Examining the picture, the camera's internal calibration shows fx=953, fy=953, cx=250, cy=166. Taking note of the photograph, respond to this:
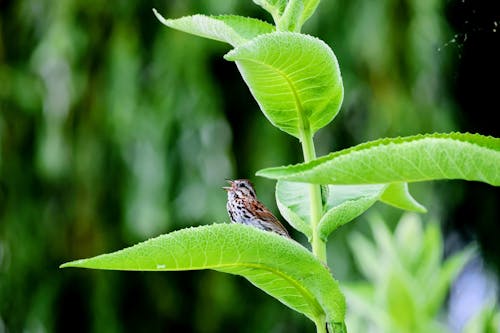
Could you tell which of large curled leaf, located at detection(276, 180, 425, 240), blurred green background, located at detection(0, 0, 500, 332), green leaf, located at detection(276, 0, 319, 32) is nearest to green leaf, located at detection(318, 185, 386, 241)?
large curled leaf, located at detection(276, 180, 425, 240)

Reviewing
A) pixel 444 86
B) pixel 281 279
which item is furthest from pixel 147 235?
pixel 281 279

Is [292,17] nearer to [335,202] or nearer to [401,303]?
[335,202]

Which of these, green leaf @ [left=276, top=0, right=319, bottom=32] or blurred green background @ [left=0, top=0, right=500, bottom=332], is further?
blurred green background @ [left=0, top=0, right=500, bottom=332]

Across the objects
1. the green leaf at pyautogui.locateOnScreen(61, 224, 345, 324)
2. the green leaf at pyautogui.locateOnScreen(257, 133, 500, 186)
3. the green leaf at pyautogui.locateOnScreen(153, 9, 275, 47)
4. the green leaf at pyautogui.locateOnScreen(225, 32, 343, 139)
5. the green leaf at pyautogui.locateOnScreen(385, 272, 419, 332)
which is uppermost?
the green leaf at pyautogui.locateOnScreen(153, 9, 275, 47)

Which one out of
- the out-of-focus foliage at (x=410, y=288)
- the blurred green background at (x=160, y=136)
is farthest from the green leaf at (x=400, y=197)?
the blurred green background at (x=160, y=136)

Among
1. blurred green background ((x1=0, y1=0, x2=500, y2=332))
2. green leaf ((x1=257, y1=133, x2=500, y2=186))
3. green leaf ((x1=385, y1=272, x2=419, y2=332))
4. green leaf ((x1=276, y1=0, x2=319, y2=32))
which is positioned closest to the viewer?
green leaf ((x1=257, y1=133, x2=500, y2=186))

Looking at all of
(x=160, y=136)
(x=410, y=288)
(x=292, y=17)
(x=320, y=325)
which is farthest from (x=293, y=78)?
(x=160, y=136)

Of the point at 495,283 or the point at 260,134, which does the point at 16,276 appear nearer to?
the point at 260,134

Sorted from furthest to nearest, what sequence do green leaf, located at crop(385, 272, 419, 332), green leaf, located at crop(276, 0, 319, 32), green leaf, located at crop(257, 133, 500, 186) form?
green leaf, located at crop(385, 272, 419, 332), green leaf, located at crop(276, 0, 319, 32), green leaf, located at crop(257, 133, 500, 186)

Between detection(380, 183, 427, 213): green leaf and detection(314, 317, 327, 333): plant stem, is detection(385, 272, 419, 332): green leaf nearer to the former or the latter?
detection(380, 183, 427, 213): green leaf
